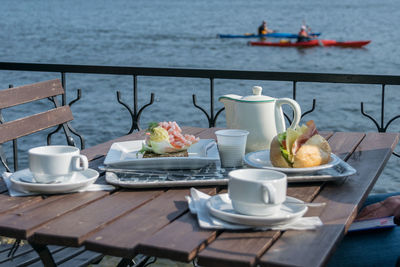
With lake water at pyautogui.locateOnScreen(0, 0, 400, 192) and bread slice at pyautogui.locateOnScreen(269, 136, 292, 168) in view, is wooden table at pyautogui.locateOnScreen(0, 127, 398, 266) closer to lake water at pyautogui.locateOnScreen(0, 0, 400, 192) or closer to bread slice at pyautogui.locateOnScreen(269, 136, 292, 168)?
bread slice at pyautogui.locateOnScreen(269, 136, 292, 168)

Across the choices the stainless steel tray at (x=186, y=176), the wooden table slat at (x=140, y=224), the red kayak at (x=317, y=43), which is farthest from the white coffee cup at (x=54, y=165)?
the red kayak at (x=317, y=43)

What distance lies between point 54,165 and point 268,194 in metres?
0.59

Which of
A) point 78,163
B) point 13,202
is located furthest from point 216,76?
point 13,202

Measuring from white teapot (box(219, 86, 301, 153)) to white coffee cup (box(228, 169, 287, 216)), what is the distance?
53 cm

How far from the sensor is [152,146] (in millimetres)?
1830

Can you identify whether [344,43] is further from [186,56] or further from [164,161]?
[164,161]

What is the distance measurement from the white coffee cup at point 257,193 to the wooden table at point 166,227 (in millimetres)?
61

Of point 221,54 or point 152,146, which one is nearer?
point 152,146

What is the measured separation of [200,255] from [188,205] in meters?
0.29

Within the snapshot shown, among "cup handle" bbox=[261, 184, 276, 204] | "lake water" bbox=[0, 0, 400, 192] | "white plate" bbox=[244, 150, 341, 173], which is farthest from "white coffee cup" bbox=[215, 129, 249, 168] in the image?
"lake water" bbox=[0, 0, 400, 192]

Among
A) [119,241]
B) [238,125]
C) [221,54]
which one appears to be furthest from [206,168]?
[221,54]

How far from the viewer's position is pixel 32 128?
2.55m

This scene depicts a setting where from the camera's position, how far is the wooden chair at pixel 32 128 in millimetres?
2113

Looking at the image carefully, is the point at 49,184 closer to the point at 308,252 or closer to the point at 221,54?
the point at 308,252
